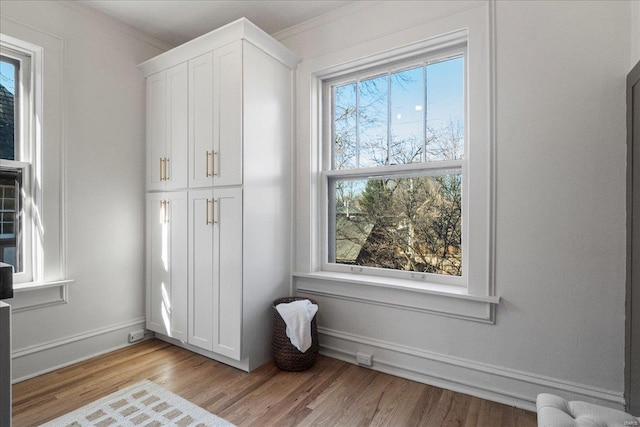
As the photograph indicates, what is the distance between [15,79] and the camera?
2.37 m

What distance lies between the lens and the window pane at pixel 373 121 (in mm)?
2574

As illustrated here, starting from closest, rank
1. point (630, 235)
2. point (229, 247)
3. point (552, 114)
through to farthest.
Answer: point (630, 235) → point (552, 114) → point (229, 247)

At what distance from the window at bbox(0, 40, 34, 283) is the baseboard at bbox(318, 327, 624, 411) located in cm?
228

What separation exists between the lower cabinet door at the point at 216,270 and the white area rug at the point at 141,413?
483 mm

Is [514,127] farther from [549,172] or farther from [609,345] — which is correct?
[609,345]

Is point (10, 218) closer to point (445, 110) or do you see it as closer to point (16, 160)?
point (16, 160)

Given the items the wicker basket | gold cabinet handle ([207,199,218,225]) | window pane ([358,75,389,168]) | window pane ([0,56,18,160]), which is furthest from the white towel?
window pane ([0,56,18,160])

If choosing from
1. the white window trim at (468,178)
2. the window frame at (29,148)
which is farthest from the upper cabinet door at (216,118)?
the window frame at (29,148)

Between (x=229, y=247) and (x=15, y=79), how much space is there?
1.92 m

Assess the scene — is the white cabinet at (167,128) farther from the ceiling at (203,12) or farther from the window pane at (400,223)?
the window pane at (400,223)

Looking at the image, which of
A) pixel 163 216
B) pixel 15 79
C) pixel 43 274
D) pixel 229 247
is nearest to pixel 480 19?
pixel 229 247

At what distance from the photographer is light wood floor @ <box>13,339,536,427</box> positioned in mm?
1835

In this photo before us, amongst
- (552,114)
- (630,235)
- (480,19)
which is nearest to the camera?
(630,235)

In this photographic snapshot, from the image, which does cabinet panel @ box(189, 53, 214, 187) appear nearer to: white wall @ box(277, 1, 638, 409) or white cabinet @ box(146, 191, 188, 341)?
white cabinet @ box(146, 191, 188, 341)
